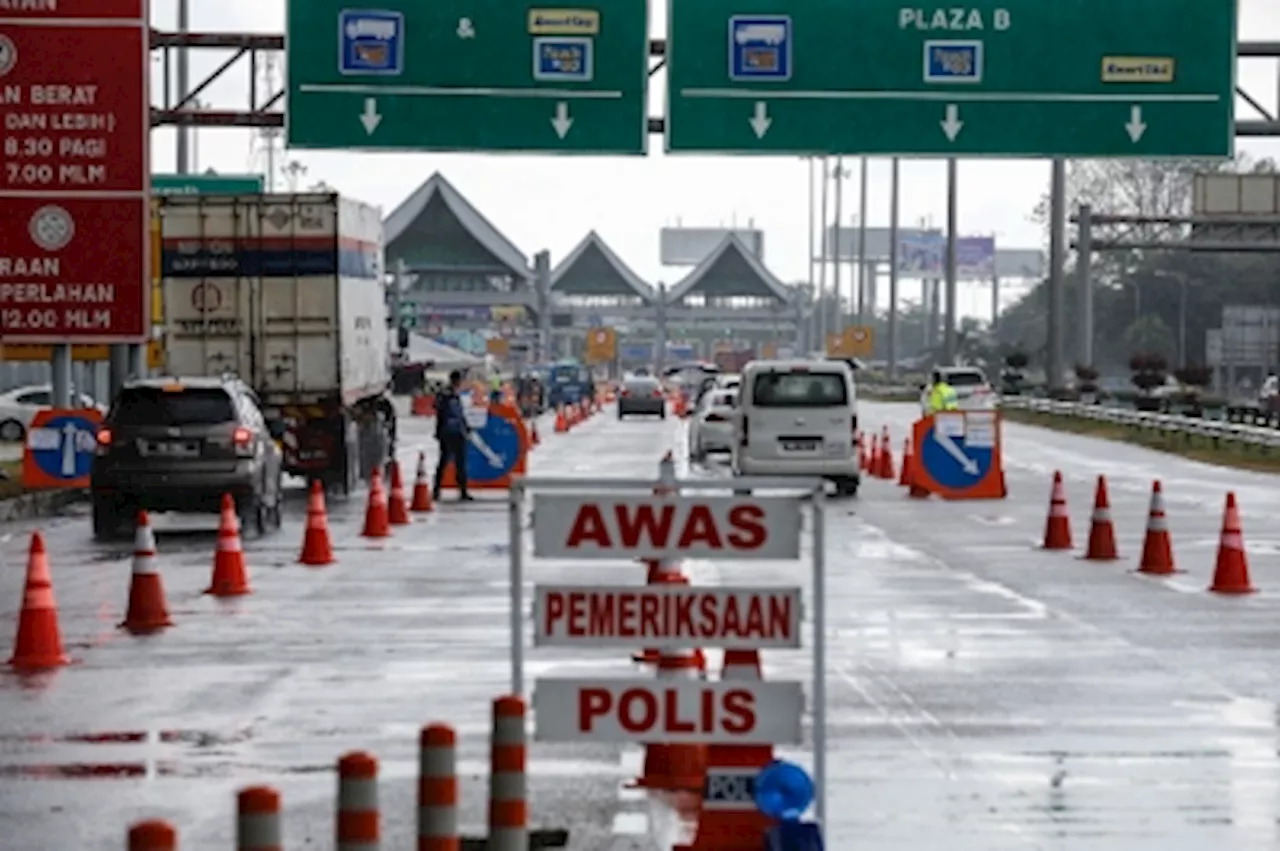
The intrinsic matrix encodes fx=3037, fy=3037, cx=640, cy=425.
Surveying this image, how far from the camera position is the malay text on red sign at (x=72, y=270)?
34594mm

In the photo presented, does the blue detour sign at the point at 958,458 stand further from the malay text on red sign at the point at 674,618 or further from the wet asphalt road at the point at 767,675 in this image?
the malay text on red sign at the point at 674,618

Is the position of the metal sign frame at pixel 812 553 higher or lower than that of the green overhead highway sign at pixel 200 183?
lower

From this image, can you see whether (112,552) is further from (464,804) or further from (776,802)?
(776,802)

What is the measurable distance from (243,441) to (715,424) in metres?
22.7

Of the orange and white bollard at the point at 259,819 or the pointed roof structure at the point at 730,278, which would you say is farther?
the pointed roof structure at the point at 730,278

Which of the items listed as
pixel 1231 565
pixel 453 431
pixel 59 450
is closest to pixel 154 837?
pixel 1231 565

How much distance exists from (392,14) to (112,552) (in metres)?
10.6

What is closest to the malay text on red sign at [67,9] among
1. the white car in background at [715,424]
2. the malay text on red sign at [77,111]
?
the malay text on red sign at [77,111]

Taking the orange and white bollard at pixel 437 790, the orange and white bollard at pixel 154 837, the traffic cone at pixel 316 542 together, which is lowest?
the traffic cone at pixel 316 542

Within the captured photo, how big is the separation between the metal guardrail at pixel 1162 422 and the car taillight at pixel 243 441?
26.3 m

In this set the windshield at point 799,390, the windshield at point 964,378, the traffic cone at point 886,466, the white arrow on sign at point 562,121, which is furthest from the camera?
the windshield at point 964,378

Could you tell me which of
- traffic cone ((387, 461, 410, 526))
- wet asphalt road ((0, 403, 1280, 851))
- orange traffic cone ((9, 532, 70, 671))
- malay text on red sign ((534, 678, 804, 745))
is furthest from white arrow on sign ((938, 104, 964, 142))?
malay text on red sign ((534, 678, 804, 745))

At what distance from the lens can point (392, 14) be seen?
120 feet

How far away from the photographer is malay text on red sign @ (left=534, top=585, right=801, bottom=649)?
10.2 meters
